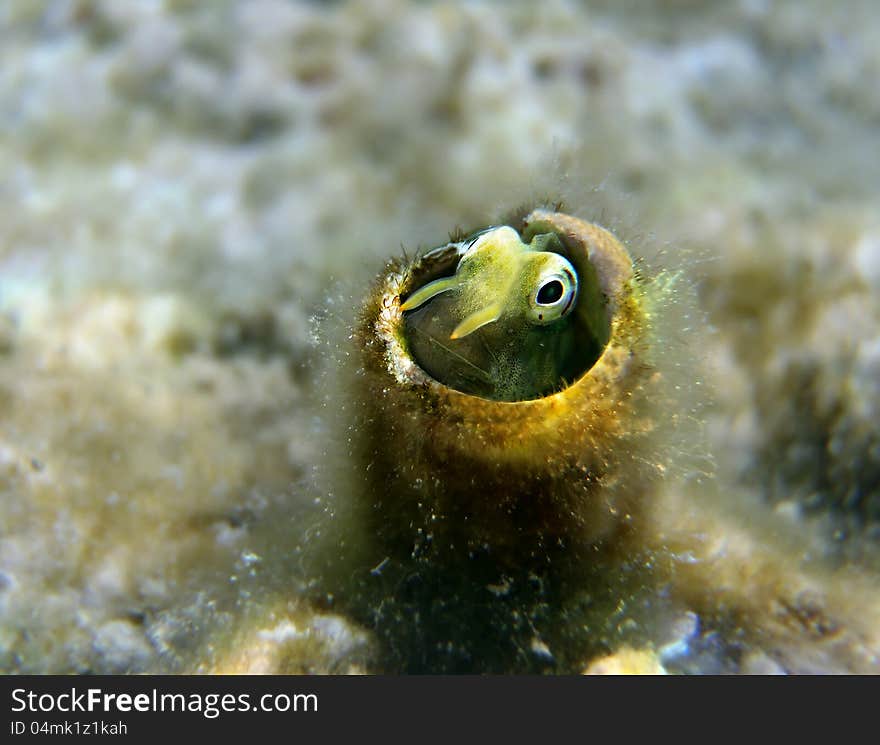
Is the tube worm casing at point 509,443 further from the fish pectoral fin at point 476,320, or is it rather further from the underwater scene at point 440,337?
the fish pectoral fin at point 476,320

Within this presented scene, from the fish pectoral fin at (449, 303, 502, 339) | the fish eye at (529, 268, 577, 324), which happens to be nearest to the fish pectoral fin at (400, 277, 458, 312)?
the fish pectoral fin at (449, 303, 502, 339)

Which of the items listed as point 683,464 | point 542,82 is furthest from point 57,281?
point 683,464

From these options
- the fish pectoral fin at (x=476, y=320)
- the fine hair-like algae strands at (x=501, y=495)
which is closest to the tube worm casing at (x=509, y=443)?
the fine hair-like algae strands at (x=501, y=495)

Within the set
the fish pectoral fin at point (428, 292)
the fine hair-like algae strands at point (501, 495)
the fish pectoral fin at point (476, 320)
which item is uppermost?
the fish pectoral fin at point (428, 292)

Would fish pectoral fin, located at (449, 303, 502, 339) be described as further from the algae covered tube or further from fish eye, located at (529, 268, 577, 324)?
fish eye, located at (529, 268, 577, 324)

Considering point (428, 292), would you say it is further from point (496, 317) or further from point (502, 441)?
point (502, 441)

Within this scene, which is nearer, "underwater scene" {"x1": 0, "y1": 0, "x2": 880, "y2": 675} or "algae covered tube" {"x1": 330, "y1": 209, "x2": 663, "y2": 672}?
"algae covered tube" {"x1": 330, "y1": 209, "x2": 663, "y2": 672}

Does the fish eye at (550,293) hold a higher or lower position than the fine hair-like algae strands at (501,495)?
higher

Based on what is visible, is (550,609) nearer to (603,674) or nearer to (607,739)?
(603,674)
